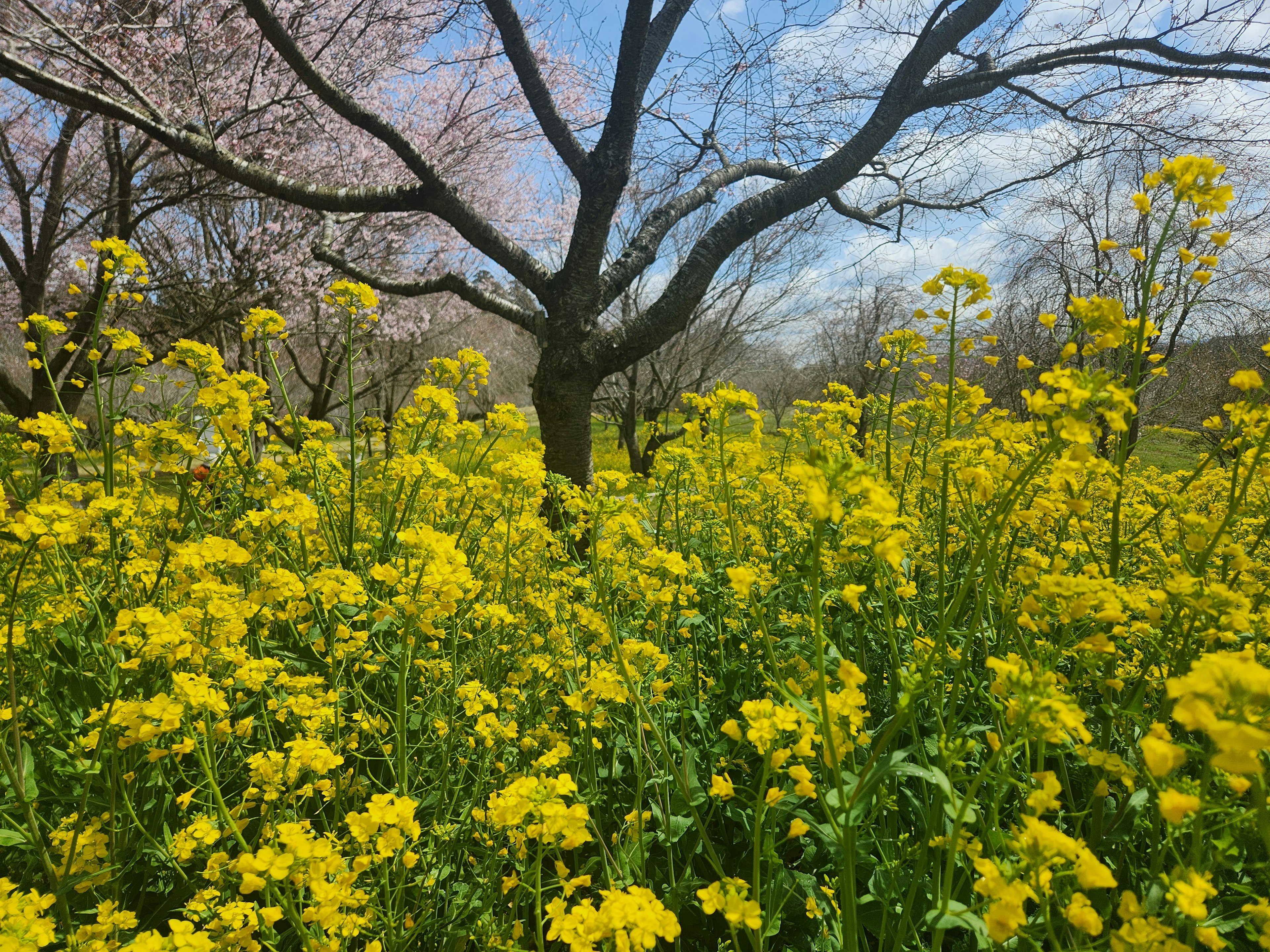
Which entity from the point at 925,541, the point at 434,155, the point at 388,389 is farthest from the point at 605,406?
the point at 925,541

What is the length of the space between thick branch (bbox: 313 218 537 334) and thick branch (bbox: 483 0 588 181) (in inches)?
50.1

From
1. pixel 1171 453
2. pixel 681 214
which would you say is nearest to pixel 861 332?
pixel 1171 453

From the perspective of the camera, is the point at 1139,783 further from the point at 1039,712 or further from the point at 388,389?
the point at 388,389

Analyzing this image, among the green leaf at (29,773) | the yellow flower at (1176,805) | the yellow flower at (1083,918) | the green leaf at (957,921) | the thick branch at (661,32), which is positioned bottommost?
the green leaf at (29,773)

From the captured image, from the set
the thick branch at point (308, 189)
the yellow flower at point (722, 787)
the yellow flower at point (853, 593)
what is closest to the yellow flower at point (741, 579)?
the yellow flower at point (853, 593)

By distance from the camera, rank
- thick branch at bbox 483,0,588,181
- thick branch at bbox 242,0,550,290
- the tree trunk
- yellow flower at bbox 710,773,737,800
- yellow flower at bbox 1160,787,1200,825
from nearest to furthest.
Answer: yellow flower at bbox 1160,787,1200,825, yellow flower at bbox 710,773,737,800, thick branch at bbox 242,0,550,290, thick branch at bbox 483,0,588,181, the tree trunk

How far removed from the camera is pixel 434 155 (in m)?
7.08

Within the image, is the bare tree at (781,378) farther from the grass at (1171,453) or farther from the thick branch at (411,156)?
the thick branch at (411,156)

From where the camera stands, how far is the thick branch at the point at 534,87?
14.0ft

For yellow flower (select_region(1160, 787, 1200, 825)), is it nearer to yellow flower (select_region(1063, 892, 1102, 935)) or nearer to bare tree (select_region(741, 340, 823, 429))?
yellow flower (select_region(1063, 892, 1102, 935))

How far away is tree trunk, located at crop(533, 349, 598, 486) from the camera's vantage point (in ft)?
15.4

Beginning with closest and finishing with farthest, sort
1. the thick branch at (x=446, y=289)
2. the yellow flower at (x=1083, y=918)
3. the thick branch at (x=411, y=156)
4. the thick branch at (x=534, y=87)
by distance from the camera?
the yellow flower at (x=1083, y=918) → the thick branch at (x=411, y=156) → the thick branch at (x=534, y=87) → the thick branch at (x=446, y=289)

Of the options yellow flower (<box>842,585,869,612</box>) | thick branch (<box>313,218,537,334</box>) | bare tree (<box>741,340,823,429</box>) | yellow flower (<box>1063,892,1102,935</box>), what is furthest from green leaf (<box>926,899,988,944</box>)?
bare tree (<box>741,340,823,429</box>)

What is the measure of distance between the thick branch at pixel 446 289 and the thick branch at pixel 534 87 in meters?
1.27
